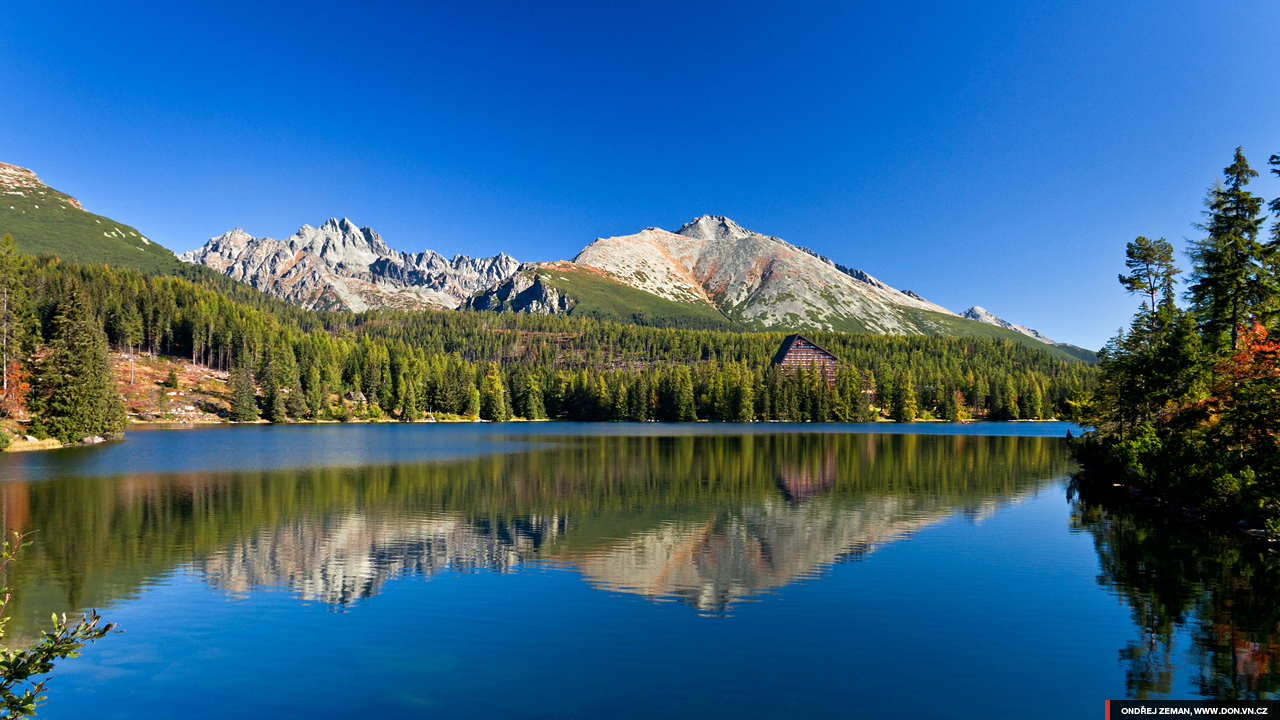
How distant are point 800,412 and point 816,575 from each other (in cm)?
16687

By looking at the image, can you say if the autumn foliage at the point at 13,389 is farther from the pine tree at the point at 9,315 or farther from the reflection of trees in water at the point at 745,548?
the reflection of trees in water at the point at 745,548

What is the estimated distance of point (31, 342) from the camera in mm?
78312

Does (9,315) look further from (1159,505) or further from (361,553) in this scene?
(1159,505)

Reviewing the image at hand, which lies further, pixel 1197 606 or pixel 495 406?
pixel 495 406

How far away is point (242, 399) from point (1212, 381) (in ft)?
534

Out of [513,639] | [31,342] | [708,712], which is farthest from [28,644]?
[31,342]

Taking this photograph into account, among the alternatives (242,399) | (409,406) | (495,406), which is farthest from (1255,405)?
(495,406)

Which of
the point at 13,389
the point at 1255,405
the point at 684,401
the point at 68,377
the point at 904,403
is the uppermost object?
the point at 1255,405

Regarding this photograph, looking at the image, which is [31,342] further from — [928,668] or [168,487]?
[928,668]

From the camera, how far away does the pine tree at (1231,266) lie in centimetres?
3994

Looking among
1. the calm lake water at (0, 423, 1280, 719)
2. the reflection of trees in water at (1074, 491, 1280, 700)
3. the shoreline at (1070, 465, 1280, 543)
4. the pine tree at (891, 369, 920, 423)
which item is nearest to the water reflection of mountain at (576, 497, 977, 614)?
the calm lake water at (0, 423, 1280, 719)

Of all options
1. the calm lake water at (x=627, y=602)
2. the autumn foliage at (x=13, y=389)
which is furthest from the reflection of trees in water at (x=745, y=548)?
the autumn foliage at (x=13, y=389)

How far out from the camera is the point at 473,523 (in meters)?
34.1

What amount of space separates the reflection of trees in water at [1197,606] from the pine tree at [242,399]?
516 feet
